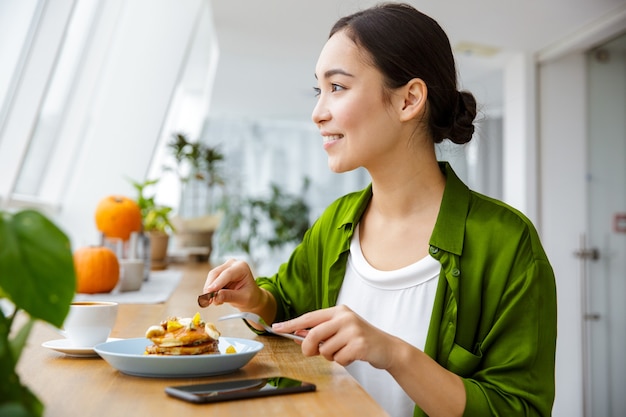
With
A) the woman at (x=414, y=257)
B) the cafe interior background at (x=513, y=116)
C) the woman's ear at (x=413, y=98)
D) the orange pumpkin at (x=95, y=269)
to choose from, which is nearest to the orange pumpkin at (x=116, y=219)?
the orange pumpkin at (x=95, y=269)

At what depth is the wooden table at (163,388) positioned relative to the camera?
760mm

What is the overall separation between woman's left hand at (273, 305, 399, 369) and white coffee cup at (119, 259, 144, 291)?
4.49ft

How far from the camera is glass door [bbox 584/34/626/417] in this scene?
14.3 ft

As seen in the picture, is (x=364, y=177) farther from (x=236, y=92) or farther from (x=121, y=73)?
(x=121, y=73)

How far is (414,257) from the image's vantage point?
50.2 inches

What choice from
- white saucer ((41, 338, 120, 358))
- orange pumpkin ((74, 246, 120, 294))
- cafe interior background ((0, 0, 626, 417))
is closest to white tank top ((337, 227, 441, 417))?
white saucer ((41, 338, 120, 358))

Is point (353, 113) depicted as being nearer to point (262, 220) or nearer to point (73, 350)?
point (73, 350)

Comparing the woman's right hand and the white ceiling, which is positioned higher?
the white ceiling

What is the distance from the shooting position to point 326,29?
4.96 m

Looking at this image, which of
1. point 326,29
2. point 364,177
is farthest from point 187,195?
point 326,29

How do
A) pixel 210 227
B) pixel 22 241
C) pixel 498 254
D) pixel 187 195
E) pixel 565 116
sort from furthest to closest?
pixel 187 195
pixel 565 116
pixel 210 227
pixel 498 254
pixel 22 241

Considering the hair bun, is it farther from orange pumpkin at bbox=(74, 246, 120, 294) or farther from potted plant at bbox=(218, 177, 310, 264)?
potted plant at bbox=(218, 177, 310, 264)

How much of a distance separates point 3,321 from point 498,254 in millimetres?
826

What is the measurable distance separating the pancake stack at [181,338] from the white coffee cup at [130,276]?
123 cm
